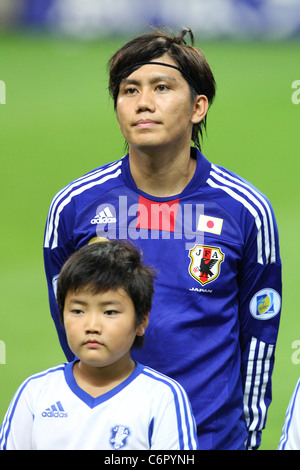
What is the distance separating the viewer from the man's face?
11.8ft

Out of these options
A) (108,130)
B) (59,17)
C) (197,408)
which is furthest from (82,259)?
(59,17)

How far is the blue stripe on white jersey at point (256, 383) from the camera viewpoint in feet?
12.5

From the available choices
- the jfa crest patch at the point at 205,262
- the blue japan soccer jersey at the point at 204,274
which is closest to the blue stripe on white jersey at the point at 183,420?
the blue japan soccer jersey at the point at 204,274

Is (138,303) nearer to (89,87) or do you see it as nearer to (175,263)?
(175,263)

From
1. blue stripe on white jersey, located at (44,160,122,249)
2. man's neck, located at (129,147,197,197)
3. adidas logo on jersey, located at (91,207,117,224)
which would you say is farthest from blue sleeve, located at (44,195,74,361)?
man's neck, located at (129,147,197,197)

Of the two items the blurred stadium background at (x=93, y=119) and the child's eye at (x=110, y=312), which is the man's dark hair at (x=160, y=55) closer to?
the child's eye at (x=110, y=312)

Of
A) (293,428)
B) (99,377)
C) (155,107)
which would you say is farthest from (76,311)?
(155,107)

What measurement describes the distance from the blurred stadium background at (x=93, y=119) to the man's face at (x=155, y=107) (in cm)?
241

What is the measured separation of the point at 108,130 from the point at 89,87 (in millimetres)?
2198

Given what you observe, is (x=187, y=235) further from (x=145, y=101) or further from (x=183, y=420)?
(x=183, y=420)

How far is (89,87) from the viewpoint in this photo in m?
13.7

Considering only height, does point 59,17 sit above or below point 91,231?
above

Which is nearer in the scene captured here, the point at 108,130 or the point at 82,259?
the point at 82,259

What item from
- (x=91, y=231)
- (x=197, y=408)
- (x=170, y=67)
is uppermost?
(x=170, y=67)
